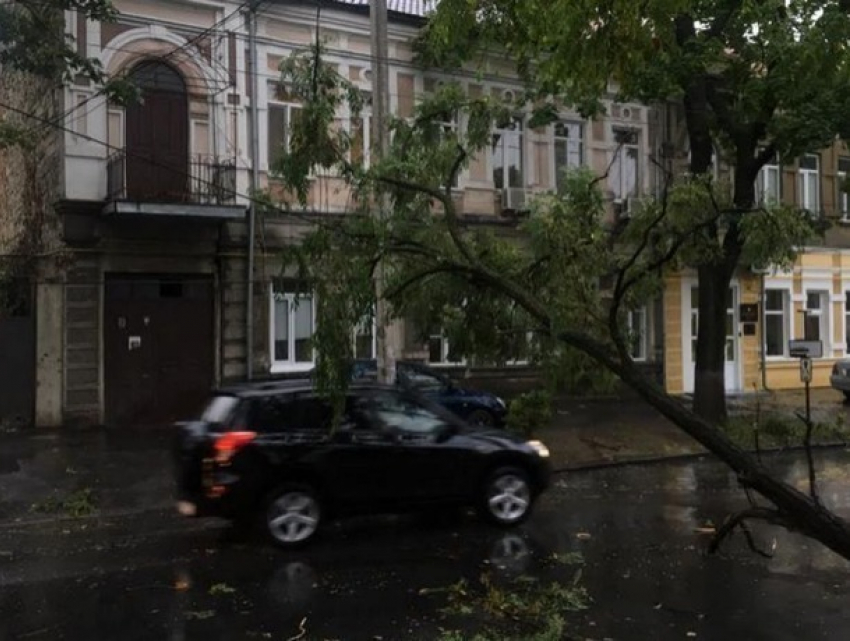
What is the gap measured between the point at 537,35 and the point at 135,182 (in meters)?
14.3

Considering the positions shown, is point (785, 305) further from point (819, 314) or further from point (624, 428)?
point (624, 428)

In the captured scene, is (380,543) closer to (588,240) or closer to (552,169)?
(588,240)

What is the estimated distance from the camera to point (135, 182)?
17188 millimetres

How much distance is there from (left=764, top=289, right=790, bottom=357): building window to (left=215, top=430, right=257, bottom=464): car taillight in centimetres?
2180

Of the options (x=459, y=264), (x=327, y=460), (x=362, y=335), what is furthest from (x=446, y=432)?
(x=459, y=264)

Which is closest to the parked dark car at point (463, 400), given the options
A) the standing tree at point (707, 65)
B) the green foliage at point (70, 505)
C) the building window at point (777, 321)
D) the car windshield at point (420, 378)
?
the car windshield at point (420, 378)

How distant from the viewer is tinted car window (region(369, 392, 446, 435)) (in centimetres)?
924

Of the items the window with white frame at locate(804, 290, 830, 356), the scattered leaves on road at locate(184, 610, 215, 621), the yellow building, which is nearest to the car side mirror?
the scattered leaves on road at locate(184, 610, 215, 621)

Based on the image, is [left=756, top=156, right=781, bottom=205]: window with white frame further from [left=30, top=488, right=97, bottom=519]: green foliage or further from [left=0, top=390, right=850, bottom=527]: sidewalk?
[left=30, top=488, right=97, bottom=519]: green foliage

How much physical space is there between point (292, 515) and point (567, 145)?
54.5 ft

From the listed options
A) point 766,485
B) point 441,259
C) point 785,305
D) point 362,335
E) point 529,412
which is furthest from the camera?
→ point 785,305

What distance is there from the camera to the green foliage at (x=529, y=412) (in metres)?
14.1

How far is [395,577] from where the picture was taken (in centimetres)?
776

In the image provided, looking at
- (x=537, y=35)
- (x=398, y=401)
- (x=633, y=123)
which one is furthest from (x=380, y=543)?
(x=633, y=123)
